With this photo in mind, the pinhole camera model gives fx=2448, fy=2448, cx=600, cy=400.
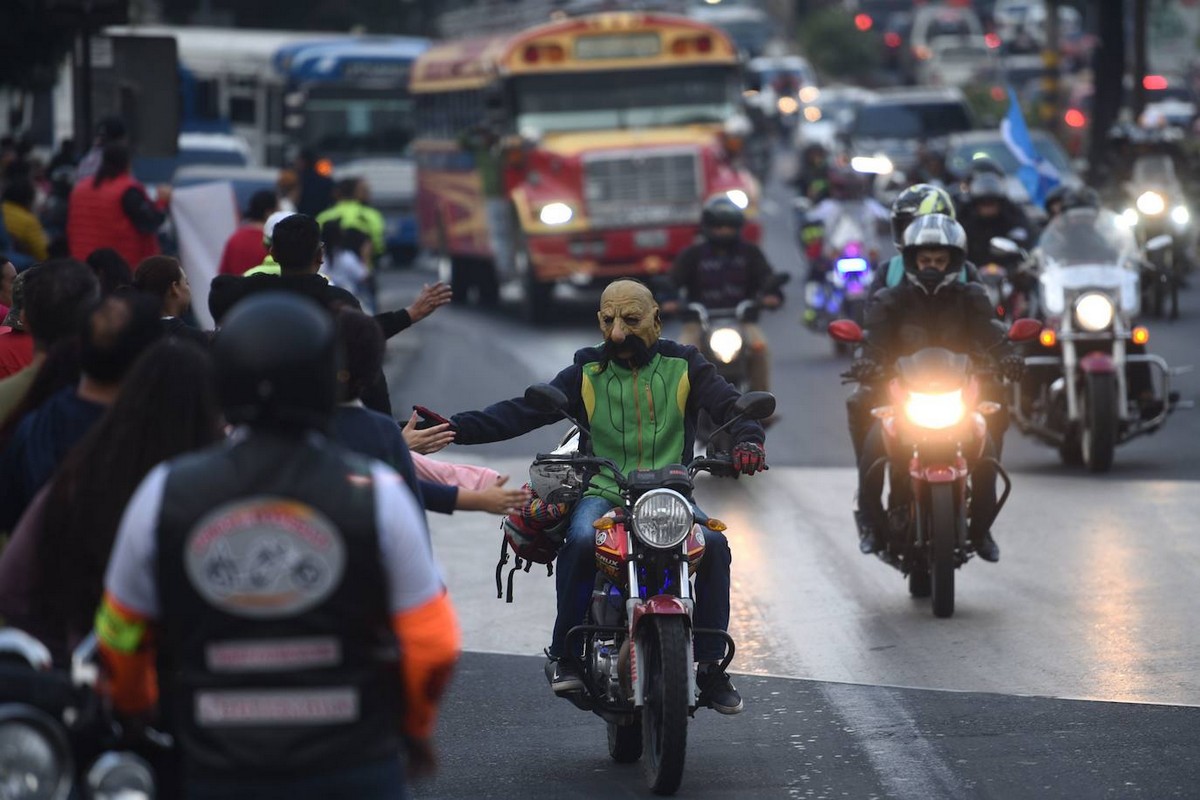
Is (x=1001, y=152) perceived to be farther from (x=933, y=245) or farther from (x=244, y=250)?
(x=933, y=245)

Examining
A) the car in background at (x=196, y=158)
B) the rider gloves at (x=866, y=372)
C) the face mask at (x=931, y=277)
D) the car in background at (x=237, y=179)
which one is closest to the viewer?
the rider gloves at (x=866, y=372)

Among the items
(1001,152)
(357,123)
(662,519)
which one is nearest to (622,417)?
(662,519)

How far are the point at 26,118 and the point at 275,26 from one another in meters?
25.5

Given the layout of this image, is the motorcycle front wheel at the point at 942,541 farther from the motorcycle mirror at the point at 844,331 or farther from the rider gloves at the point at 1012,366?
the motorcycle mirror at the point at 844,331

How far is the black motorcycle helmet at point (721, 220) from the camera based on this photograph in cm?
1543

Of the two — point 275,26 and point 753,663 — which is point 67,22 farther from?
point 275,26

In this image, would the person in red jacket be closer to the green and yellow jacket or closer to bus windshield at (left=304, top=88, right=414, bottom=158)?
the green and yellow jacket

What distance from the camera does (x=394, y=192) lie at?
37.6 m

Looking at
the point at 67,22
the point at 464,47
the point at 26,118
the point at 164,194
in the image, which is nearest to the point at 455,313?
the point at 464,47

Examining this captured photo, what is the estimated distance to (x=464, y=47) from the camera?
99.1ft

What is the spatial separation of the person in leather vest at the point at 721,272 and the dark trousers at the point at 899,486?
4.82m

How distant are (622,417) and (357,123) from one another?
1223 inches

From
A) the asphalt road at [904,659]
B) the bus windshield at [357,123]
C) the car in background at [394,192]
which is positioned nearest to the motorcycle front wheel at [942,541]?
the asphalt road at [904,659]

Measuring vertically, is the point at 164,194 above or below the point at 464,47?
below
